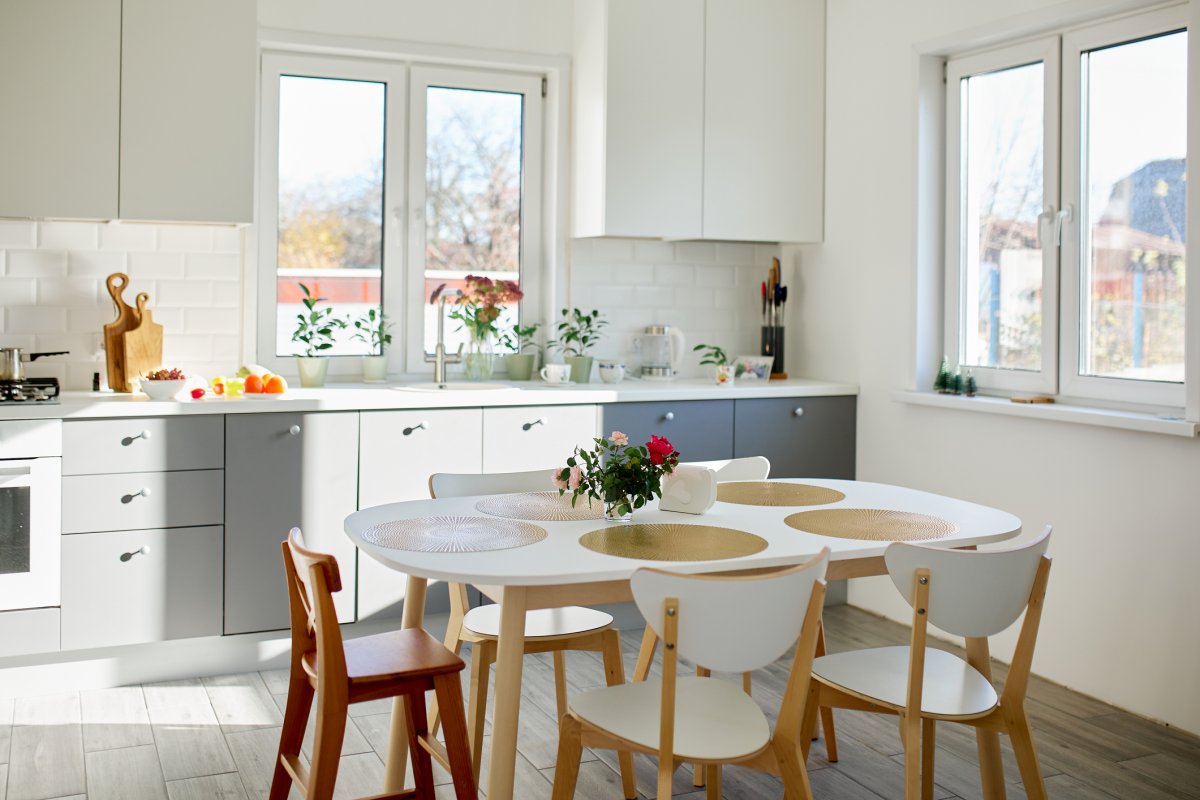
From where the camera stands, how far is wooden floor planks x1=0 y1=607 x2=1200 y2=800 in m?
2.97

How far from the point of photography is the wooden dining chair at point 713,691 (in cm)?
202

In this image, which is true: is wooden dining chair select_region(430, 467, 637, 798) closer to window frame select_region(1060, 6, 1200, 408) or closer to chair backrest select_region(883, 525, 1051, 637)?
chair backrest select_region(883, 525, 1051, 637)

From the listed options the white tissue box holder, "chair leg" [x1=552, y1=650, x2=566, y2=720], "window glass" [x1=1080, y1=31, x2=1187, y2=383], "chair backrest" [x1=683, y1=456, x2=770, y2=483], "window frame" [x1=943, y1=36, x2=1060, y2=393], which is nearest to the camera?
the white tissue box holder

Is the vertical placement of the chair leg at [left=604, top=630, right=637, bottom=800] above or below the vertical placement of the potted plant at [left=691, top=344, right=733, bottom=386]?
below

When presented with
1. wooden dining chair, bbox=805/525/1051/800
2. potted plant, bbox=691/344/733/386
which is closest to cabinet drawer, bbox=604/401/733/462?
potted plant, bbox=691/344/733/386

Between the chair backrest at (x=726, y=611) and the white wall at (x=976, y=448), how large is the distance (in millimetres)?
1927

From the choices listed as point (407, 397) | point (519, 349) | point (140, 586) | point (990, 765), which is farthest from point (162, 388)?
point (990, 765)

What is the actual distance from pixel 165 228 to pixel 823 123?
275cm

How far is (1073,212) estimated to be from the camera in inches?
153

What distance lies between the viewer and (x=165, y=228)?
166 inches

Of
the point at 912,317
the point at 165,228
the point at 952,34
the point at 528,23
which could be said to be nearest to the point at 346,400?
the point at 165,228

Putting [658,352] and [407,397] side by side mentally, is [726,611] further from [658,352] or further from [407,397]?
[658,352]

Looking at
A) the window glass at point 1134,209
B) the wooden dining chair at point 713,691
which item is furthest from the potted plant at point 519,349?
the wooden dining chair at point 713,691

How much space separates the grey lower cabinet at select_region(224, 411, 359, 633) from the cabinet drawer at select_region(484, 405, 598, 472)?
1.67 ft
